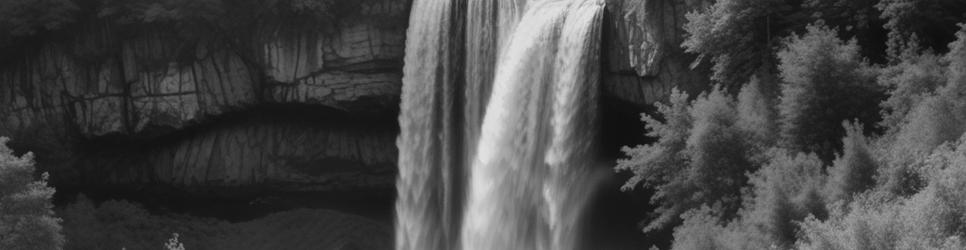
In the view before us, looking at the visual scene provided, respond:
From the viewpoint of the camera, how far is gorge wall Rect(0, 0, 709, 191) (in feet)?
125

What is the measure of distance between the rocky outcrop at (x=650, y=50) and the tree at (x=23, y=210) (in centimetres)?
1290

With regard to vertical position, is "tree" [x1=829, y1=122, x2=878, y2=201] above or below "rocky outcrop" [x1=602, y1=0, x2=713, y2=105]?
below

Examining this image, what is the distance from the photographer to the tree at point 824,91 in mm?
26547

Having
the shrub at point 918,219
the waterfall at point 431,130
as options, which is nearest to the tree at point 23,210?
the waterfall at point 431,130

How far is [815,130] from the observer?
26.9m

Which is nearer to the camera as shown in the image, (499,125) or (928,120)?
(928,120)

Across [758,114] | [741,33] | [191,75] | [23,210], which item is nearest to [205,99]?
[191,75]

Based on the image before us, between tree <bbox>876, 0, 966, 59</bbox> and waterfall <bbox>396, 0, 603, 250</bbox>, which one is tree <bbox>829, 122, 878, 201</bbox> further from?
waterfall <bbox>396, 0, 603, 250</bbox>

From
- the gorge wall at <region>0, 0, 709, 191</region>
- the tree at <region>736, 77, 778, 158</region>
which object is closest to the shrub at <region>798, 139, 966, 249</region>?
the tree at <region>736, 77, 778, 158</region>

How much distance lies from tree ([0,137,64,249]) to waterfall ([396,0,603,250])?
9.14 metres

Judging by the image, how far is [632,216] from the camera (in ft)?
111

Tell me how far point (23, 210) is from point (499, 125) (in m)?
10.8

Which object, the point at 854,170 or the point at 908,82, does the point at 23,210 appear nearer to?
the point at 854,170

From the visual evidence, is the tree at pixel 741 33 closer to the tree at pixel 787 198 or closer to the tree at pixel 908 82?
the tree at pixel 787 198
